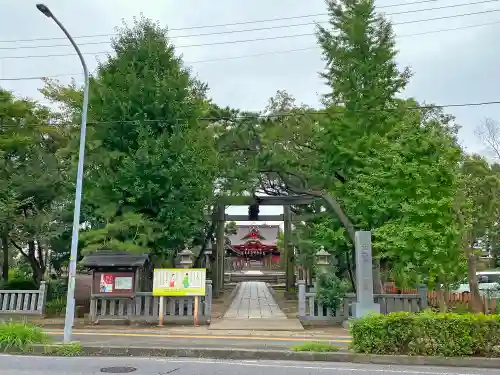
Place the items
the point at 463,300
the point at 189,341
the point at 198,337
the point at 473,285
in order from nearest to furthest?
the point at 189,341 → the point at 198,337 → the point at 473,285 → the point at 463,300

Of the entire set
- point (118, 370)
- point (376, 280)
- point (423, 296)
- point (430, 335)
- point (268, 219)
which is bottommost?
point (118, 370)

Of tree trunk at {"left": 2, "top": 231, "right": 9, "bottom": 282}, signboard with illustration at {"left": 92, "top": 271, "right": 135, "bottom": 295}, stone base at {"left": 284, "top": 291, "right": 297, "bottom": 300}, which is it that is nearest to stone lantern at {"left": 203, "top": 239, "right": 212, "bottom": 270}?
stone base at {"left": 284, "top": 291, "right": 297, "bottom": 300}

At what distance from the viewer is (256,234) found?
50.2m

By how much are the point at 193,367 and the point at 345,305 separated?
8.58 m

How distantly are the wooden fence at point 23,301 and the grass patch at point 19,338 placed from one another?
675 centimetres

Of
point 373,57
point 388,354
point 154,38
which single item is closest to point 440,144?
point 373,57

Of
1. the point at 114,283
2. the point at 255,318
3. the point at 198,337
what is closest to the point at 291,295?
the point at 255,318

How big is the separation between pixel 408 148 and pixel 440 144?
1105 mm

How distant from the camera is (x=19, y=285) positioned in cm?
2180

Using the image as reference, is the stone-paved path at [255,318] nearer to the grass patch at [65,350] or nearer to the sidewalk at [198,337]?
the sidewalk at [198,337]

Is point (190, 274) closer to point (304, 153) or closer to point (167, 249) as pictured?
point (167, 249)

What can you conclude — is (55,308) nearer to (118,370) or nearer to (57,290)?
(57,290)

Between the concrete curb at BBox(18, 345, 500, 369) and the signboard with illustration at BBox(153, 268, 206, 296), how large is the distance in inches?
207

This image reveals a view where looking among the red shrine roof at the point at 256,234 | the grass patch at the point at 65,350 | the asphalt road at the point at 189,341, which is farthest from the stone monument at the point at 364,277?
the red shrine roof at the point at 256,234
